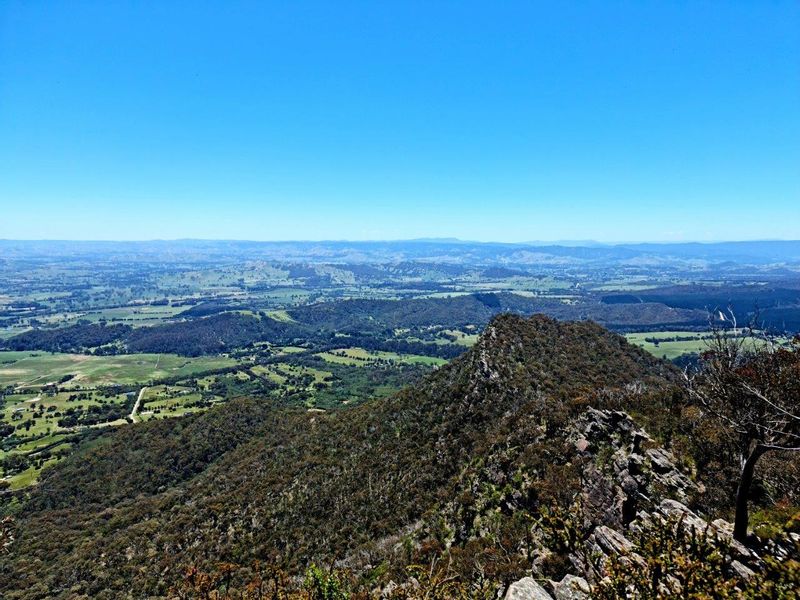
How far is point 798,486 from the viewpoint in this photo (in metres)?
19.7

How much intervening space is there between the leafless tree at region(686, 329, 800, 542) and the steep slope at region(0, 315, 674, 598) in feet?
42.2

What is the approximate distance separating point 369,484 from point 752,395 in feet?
123

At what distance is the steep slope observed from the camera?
110 ft

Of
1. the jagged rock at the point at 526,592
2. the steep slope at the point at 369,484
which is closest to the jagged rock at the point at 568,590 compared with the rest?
the jagged rock at the point at 526,592

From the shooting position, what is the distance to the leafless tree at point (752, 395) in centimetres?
1410

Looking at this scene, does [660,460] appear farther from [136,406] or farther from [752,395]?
[136,406]

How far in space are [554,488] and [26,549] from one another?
7277cm

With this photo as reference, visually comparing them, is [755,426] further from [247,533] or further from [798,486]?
[247,533]

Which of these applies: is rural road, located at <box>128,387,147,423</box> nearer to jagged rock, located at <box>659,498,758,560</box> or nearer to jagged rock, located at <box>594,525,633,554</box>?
jagged rock, located at <box>594,525,633,554</box>

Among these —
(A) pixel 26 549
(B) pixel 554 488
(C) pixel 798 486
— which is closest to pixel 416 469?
(B) pixel 554 488

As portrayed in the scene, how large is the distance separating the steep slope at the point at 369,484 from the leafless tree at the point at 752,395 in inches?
506

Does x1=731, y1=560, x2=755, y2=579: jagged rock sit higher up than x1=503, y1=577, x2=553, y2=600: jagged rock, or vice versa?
x1=731, y1=560, x2=755, y2=579: jagged rock

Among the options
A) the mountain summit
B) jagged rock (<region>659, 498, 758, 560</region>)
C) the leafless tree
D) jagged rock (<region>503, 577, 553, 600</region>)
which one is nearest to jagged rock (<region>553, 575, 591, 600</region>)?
jagged rock (<region>503, 577, 553, 600</region>)

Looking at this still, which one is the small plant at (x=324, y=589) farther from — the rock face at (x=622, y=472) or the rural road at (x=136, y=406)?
the rural road at (x=136, y=406)
